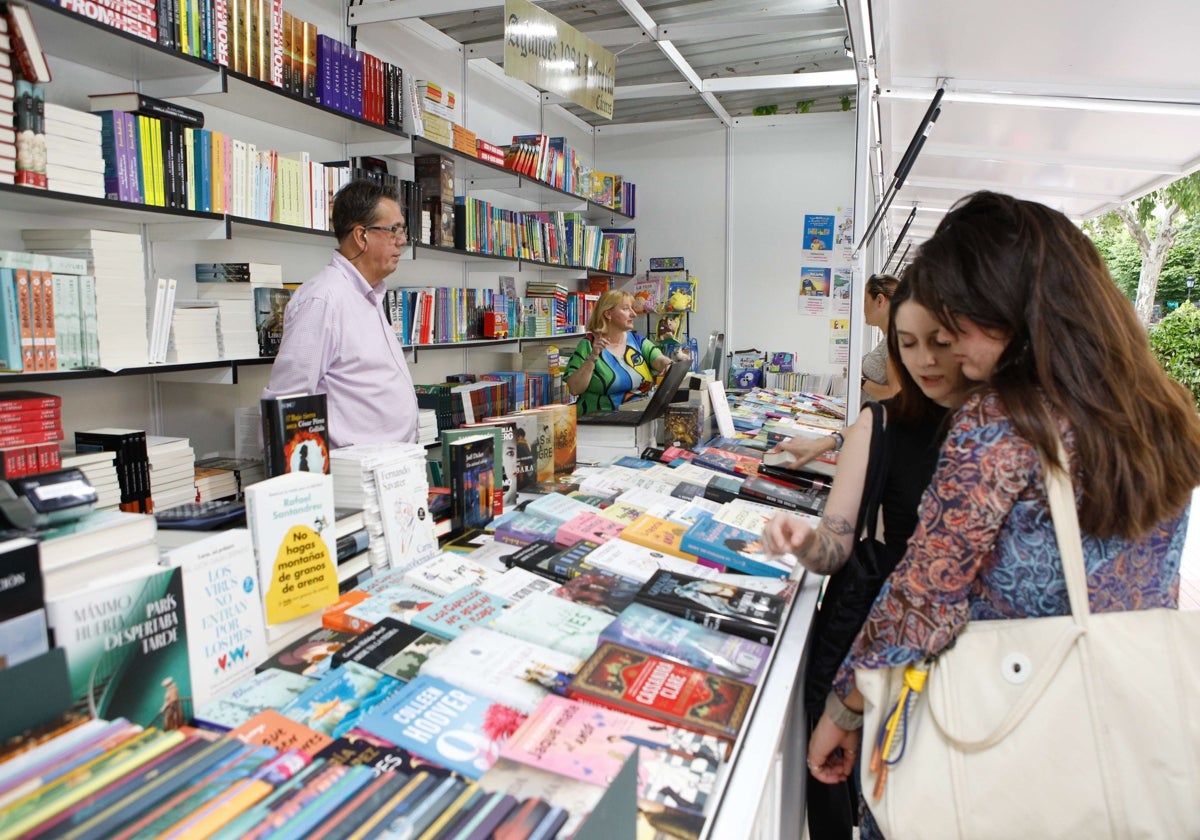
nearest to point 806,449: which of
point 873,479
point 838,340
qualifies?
point 873,479

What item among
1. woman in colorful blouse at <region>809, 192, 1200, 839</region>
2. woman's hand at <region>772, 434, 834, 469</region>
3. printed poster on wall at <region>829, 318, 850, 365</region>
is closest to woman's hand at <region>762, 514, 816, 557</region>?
woman in colorful blouse at <region>809, 192, 1200, 839</region>

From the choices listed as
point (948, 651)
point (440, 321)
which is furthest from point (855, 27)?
point (440, 321)

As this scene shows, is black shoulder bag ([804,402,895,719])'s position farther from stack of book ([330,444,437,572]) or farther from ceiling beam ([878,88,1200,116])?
ceiling beam ([878,88,1200,116])

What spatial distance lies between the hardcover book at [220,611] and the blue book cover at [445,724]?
28 centimetres

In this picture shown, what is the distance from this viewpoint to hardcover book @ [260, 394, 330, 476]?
1.65m

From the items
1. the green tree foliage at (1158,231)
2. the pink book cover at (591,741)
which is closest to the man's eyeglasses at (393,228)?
the pink book cover at (591,741)

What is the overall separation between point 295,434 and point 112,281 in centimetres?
132

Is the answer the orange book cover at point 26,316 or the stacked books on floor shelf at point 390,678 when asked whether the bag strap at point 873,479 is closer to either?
the stacked books on floor shelf at point 390,678

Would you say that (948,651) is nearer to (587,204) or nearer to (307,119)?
(307,119)

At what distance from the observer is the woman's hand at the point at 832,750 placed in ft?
4.49

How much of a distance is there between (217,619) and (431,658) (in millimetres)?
335

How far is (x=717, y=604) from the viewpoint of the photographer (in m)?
1.52

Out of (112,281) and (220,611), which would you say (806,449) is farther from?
(112,281)

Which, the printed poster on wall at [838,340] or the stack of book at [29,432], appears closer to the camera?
the stack of book at [29,432]
